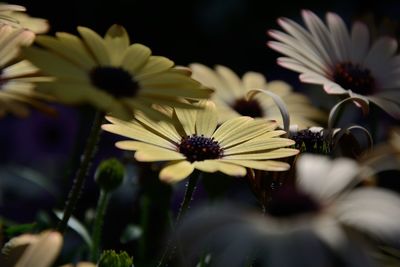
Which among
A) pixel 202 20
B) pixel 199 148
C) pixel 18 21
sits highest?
pixel 202 20

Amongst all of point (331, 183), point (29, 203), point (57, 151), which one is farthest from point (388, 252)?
point (57, 151)

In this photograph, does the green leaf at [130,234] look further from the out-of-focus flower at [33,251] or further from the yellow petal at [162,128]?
the out-of-focus flower at [33,251]

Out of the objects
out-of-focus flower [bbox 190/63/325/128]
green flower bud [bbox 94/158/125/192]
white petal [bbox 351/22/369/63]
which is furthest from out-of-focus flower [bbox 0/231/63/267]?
white petal [bbox 351/22/369/63]

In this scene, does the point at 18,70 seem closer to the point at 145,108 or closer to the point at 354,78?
the point at 145,108

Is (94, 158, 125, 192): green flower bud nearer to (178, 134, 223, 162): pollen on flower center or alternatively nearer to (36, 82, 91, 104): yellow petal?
(178, 134, 223, 162): pollen on flower center

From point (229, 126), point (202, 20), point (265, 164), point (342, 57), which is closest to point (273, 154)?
point (265, 164)

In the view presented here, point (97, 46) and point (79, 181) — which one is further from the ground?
point (97, 46)
